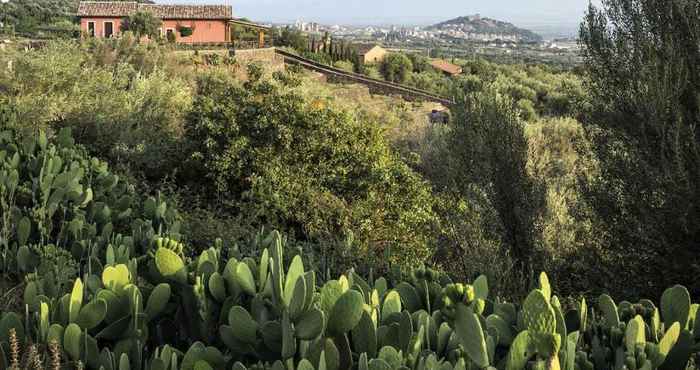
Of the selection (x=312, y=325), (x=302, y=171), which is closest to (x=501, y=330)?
(x=312, y=325)

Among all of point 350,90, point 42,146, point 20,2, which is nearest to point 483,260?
point 42,146

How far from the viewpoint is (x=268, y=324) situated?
2.60 m

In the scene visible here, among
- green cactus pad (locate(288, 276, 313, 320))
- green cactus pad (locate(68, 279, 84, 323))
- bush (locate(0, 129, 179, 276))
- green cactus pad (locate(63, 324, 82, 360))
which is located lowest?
bush (locate(0, 129, 179, 276))

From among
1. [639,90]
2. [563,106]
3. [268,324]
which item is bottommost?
[563,106]

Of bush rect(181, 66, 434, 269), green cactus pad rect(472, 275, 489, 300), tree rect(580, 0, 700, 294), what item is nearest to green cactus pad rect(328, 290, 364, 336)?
green cactus pad rect(472, 275, 489, 300)

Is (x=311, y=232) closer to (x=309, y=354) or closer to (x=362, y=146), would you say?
(x=362, y=146)

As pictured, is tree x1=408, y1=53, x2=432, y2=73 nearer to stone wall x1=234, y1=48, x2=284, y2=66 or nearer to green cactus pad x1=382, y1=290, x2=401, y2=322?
stone wall x1=234, y1=48, x2=284, y2=66

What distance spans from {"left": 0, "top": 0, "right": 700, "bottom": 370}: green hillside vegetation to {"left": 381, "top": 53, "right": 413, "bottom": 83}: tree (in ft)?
102

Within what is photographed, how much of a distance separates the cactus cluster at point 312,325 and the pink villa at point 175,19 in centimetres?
3230

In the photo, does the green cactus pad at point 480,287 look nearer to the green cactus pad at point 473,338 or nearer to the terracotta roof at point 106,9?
the green cactus pad at point 473,338

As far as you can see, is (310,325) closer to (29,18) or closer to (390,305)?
(390,305)

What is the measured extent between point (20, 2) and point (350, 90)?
32324 millimetres

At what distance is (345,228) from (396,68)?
3877 centimetres

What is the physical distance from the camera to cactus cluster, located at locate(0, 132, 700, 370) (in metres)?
2.42
